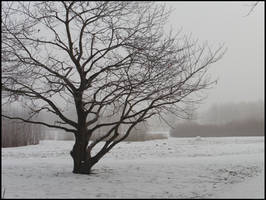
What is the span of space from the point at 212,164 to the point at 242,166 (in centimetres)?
136

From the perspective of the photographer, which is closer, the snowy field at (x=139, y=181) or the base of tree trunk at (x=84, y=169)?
the snowy field at (x=139, y=181)

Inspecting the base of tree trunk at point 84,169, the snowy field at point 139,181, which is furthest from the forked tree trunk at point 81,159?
the snowy field at point 139,181

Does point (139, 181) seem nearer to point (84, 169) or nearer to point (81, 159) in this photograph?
point (84, 169)

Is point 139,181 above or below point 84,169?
below

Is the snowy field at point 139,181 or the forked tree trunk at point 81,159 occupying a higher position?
the forked tree trunk at point 81,159

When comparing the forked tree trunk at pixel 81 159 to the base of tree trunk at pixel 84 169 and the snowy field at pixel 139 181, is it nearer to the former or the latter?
the base of tree trunk at pixel 84 169

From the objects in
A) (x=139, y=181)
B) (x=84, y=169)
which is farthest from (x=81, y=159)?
(x=139, y=181)

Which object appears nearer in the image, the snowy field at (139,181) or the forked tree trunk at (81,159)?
the snowy field at (139,181)

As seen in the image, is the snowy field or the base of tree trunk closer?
the snowy field

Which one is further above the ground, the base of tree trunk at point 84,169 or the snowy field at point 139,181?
the base of tree trunk at point 84,169

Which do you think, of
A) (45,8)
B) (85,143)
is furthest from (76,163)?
(45,8)

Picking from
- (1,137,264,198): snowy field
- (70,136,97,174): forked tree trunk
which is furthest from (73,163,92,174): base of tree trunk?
(1,137,264,198): snowy field

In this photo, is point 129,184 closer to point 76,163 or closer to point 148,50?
point 76,163

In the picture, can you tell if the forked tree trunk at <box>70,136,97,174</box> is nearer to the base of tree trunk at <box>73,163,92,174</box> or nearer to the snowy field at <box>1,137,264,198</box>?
the base of tree trunk at <box>73,163,92,174</box>
